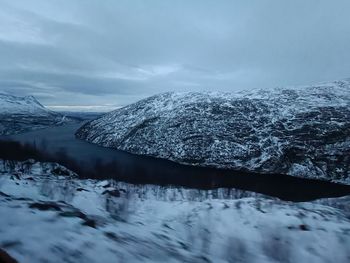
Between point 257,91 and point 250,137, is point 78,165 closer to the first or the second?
point 250,137

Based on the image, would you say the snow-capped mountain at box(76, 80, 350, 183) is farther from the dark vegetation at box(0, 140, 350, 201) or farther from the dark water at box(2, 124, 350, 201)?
the dark water at box(2, 124, 350, 201)

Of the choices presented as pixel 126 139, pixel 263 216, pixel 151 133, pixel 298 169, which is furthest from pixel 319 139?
pixel 263 216

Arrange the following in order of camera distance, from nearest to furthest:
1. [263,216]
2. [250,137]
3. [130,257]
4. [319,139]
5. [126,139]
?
[130,257] → [263,216] → [319,139] → [250,137] → [126,139]

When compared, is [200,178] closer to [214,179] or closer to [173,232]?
[214,179]

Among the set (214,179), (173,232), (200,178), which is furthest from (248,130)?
(173,232)

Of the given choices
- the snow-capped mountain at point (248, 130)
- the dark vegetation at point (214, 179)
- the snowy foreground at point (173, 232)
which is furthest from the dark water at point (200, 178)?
the snowy foreground at point (173, 232)

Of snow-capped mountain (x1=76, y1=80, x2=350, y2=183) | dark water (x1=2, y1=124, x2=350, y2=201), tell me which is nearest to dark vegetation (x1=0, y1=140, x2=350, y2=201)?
dark water (x1=2, y1=124, x2=350, y2=201)

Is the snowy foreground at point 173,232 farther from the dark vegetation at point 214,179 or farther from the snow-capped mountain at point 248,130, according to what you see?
the snow-capped mountain at point 248,130
